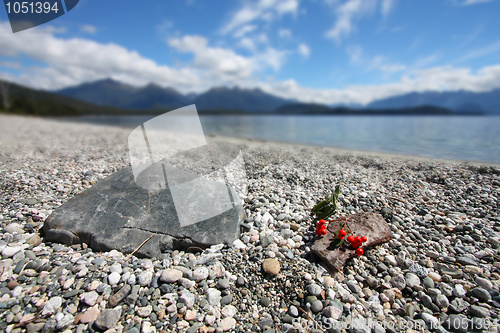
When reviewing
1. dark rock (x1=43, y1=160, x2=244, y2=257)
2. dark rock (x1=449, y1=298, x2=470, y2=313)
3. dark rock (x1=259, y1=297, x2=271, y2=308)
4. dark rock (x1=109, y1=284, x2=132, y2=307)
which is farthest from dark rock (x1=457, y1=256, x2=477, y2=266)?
dark rock (x1=109, y1=284, x2=132, y2=307)

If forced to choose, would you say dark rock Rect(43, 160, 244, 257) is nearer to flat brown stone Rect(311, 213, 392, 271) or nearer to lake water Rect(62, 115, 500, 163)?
flat brown stone Rect(311, 213, 392, 271)

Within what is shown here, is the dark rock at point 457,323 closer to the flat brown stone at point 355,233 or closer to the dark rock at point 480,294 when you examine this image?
the dark rock at point 480,294

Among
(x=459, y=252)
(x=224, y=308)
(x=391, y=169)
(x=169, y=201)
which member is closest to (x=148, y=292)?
(x=224, y=308)

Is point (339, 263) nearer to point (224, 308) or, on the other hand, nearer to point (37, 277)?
point (224, 308)

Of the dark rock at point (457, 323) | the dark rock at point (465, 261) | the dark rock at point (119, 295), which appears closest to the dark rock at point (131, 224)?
the dark rock at point (119, 295)

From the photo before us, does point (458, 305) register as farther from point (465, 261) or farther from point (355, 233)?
point (355, 233)
